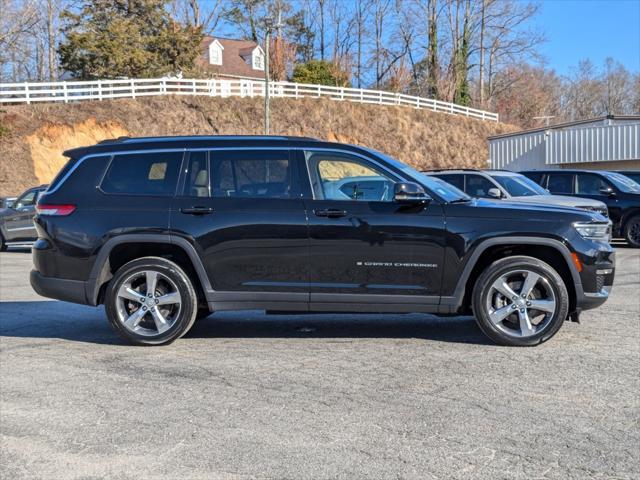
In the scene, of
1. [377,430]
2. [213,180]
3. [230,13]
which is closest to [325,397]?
[377,430]

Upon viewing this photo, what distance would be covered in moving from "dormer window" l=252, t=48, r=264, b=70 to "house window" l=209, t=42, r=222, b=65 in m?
3.54

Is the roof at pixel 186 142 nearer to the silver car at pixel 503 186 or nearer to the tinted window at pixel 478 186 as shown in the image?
the silver car at pixel 503 186

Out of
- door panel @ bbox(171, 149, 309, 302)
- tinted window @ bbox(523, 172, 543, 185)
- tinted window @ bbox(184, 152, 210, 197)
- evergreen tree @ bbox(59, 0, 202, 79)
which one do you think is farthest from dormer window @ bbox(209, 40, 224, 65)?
door panel @ bbox(171, 149, 309, 302)

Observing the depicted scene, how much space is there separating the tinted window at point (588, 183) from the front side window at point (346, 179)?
10.9 m

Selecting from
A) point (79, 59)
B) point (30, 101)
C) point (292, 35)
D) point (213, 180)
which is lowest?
point (213, 180)

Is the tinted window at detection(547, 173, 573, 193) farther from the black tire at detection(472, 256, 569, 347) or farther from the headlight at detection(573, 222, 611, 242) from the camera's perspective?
the black tire at detection(472, 256, 569, 347)

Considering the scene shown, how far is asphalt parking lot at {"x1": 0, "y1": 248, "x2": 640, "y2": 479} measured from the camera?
3.78m

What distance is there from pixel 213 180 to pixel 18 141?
28896mm

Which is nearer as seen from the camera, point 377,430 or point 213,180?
point 377,430

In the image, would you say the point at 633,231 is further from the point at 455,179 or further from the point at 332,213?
the point at 332,213

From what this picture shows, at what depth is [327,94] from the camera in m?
44.0

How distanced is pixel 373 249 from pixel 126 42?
3770 cm

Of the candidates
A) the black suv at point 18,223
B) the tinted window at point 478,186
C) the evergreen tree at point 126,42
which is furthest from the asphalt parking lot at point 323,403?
the evergreen tree at point 126,42

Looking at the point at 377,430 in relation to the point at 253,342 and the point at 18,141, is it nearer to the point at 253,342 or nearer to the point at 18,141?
the point at 253,342
